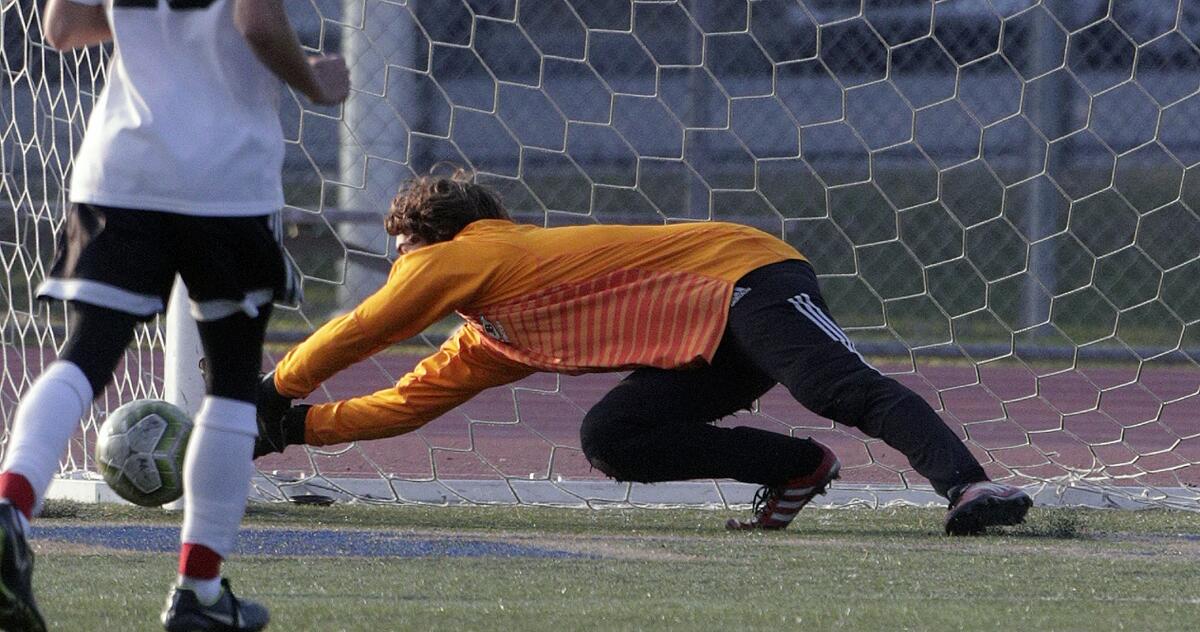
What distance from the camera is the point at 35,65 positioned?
212 inches

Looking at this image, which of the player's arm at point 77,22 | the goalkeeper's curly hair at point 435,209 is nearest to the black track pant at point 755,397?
the goalkeeper's curly hair at point 435,209

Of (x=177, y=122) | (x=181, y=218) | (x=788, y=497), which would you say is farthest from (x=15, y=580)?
(x=788, y=497)

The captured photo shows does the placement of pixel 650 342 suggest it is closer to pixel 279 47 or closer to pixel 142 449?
pixel 142 449

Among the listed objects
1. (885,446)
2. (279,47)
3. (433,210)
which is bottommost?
(885,446)

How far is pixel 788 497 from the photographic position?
14.5 feet

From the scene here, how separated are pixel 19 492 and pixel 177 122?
591 millimetres

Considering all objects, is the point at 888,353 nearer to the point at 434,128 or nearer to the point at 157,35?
the point at 434,128

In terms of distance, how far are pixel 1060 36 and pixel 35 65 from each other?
4.26 m

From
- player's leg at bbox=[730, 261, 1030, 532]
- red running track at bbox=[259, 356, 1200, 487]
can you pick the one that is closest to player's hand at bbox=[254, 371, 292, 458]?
red running track at bbox=[259, 356, 1200, 487]

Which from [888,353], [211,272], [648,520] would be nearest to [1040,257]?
[888,353]

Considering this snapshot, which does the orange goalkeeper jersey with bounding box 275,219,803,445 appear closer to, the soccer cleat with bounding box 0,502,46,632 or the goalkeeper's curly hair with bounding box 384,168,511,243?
the goalkeeper's curly hair with bounding box 384,168,511,243

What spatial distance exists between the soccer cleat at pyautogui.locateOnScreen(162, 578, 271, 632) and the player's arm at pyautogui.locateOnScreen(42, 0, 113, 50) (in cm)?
88

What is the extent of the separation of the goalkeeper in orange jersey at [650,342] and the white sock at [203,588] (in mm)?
1553

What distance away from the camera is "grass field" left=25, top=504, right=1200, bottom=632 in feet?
9.74
